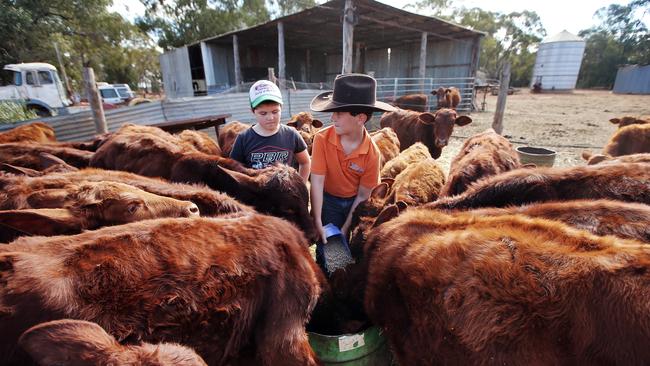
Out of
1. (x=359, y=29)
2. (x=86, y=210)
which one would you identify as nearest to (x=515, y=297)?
(x=86, y=210)

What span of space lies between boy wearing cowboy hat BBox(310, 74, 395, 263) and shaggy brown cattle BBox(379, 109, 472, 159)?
588 cm

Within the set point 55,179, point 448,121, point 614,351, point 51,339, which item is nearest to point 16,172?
point 55,179

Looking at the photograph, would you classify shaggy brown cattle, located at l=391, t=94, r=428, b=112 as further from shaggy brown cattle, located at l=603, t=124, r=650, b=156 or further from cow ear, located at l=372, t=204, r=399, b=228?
cow ear, located at l=372, t=204, r=399, b=228

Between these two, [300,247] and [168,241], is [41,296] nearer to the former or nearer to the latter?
[168,241]

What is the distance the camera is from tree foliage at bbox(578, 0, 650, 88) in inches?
2201

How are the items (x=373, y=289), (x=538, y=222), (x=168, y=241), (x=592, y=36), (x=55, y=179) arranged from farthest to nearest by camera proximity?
1. (x=592, y=36)
2. (x=55, y=179)
3. (x=373, y=289)
4. (x=538, y=222)
5. (x=168, y=241)

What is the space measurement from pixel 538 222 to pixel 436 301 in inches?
34.2

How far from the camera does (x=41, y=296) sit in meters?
1.51

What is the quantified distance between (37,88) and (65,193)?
27200 millimetres

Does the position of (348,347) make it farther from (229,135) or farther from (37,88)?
(37,88)

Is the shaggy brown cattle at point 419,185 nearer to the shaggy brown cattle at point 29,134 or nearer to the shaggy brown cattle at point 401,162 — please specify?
the shaggy brown cattle at point 401,162

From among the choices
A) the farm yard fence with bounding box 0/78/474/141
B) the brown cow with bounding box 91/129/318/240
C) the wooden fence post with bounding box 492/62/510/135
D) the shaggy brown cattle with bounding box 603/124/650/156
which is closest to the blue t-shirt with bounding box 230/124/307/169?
the brown cow with bounding box 91/129/318/240

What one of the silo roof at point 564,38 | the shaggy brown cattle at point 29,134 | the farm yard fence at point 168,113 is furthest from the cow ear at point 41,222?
the silo roof at point 564,38

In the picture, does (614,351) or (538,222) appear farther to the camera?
(538,222)
